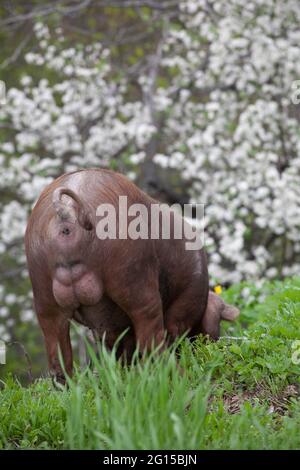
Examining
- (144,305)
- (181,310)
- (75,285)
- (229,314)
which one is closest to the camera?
(75,285)

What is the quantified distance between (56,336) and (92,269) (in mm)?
533

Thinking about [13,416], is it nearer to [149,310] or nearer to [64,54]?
[149,310]

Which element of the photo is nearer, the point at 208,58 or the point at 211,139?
the point at 211,139

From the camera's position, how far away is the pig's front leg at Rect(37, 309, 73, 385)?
3756 mm

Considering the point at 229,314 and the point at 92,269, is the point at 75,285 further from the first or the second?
the point at 229,314

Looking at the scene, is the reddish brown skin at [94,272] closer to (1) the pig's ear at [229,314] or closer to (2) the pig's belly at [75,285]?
(2) the pig's belly at [75,285]

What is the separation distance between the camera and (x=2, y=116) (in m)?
9.79

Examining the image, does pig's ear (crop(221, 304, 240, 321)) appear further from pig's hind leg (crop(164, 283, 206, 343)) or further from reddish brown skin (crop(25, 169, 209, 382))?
reddish brown skin (crop(25, 169, 209, 382))

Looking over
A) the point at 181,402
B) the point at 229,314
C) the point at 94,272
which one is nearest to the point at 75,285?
the point at 94,272

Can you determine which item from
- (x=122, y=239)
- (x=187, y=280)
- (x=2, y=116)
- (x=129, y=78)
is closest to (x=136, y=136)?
(x=129, y=78)

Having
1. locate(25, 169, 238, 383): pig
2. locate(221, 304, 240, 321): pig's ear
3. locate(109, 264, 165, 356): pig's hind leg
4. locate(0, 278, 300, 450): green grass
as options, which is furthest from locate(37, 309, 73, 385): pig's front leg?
locate(221, 304, 240, 321): pig's ear

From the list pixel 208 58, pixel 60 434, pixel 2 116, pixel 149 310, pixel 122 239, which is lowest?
pixel 60 434

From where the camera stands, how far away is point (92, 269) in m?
3.48

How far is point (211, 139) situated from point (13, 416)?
5946mm
